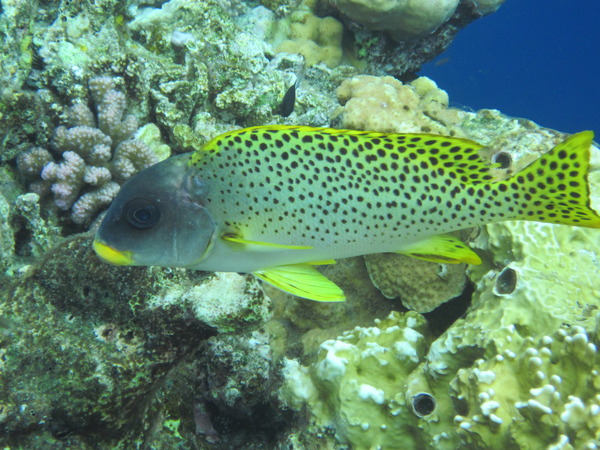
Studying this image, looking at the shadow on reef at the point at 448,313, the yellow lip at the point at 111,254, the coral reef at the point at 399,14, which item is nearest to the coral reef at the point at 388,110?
the shadow on reef at the point at 448,313

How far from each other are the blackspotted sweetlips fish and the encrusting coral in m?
2.49

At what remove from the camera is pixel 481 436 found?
2725mm

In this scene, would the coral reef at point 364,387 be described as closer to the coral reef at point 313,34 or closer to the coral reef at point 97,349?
the coral reef at point 97,349

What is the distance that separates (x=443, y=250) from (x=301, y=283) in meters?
0.96

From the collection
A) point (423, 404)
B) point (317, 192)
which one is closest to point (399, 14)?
point (317, 192)

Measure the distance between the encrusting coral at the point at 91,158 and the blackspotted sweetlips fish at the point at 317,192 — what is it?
2.49 metres

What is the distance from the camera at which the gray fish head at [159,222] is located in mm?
2414

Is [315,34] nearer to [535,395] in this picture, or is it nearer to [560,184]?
[560,184]

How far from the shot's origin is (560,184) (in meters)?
2.42

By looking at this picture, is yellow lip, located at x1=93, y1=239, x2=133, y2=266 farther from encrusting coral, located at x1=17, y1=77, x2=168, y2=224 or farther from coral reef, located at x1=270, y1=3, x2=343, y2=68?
coral reef, located at x1=270, y1=3, x2=343, y2=68

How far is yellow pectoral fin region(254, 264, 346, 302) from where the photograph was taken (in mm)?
2568

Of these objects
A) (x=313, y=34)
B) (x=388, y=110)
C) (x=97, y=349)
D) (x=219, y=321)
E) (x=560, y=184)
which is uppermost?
(x=560, y=184)

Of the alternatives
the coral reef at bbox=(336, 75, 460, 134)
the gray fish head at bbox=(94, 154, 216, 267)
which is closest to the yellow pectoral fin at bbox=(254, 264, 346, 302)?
the gray fish head at bbox=(94, 154, 216, 267)

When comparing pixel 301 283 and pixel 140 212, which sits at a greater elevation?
pixel 140 212
